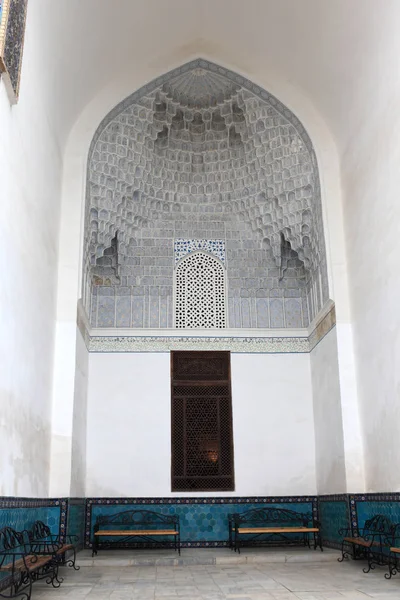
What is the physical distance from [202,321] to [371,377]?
2.41 metres

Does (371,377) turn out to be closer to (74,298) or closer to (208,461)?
(208,461)

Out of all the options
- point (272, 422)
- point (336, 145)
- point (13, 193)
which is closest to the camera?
point (13, 193)

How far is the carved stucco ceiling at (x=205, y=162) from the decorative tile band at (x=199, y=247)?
1.28 feet

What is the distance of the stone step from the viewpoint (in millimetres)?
5352

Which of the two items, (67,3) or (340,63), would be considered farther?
(340,63)

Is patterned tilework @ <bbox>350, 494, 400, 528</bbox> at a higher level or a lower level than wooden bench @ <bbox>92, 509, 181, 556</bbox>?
higher

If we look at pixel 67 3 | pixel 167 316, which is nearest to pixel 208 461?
pixel 167 316

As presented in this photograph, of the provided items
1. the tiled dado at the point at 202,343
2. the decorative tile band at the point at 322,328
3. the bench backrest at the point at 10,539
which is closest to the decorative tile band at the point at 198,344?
the tiled dado at the point at 202,343

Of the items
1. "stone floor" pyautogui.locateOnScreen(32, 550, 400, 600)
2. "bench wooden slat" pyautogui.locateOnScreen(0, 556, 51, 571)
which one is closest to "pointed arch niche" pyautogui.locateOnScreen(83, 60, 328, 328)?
"stone floor" pyautogui.locateOnScreen(32, 550, 400, 600)

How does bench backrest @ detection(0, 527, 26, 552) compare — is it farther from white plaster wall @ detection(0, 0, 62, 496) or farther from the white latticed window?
the white latticed window

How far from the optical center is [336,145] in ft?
21.1

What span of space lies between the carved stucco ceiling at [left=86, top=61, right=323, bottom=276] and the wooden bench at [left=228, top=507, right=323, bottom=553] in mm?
2675

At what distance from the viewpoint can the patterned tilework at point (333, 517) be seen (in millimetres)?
5652

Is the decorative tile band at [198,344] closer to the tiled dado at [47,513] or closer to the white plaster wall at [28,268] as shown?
the white plaster wall at [28,268]
